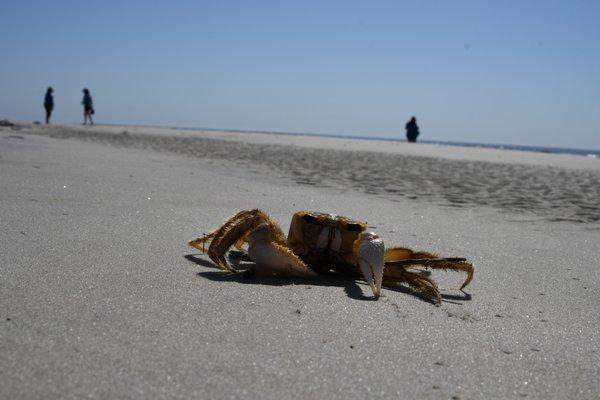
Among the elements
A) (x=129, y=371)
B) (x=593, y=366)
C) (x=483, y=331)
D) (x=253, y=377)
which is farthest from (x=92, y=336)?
(x=593, y=366)

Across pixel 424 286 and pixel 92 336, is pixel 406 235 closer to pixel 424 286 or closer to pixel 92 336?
pixel 424 286

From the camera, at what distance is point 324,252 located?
2910mm

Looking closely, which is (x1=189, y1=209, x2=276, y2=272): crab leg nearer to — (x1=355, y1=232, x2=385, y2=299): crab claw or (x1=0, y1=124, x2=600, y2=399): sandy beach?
(x1=0, y1=124, x2=600, y2=399): sandy beach

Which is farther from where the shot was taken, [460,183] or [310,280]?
[460,183]

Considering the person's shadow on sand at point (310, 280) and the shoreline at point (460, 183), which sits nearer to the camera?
the person's shadow on sand at point (310, 280)

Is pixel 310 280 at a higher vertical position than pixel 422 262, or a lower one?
lower

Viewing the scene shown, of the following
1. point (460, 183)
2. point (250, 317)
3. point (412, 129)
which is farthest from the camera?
point (412, 129)

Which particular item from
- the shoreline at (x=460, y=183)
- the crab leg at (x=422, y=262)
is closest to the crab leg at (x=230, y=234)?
the crab leg at (x=422, y=262)

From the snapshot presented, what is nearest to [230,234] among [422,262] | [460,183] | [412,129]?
[422,262]

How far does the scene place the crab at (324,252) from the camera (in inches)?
107

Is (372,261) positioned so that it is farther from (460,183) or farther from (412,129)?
(412,129)

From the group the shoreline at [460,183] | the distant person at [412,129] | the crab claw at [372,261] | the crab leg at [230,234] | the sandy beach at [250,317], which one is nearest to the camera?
the sandy beach at [250,317]

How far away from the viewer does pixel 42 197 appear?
4.34m

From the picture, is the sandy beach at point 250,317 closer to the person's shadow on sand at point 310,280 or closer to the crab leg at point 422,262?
the person's shadow on sand at point 310,280
